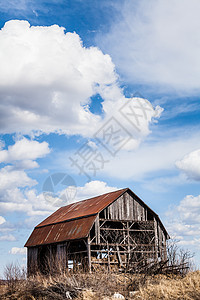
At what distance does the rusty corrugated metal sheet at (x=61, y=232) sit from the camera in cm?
2764

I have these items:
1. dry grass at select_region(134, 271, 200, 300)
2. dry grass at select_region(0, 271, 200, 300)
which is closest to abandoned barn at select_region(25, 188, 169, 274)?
dry grass at select_region(0, 271, 200, 300)

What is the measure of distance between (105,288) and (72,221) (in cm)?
1188

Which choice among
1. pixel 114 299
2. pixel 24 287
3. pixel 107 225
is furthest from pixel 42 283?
pixel 107 225

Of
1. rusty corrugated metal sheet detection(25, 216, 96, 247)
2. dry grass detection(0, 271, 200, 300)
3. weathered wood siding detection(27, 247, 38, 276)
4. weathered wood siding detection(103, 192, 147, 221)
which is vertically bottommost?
dry grass detection(0, 271, 200, 300)

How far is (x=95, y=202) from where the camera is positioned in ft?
104

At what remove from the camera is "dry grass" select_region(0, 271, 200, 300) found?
1656 centimetres

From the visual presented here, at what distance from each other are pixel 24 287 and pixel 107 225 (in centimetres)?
1146

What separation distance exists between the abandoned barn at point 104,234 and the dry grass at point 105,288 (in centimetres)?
657

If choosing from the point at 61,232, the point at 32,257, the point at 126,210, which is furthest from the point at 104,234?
the point at 32,257

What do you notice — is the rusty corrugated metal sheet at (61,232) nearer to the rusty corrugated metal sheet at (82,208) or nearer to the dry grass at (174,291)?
the rusty corrugated metal sheet at (82,208)

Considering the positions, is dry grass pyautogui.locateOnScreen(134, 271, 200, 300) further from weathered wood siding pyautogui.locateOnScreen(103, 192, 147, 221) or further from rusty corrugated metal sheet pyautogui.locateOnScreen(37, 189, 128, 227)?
weathered wood siding pyautogui.locateOnScreen(103, 192, 147, 221)

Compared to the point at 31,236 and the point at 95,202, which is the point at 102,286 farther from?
the point at 31,236

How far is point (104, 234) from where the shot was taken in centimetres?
2850

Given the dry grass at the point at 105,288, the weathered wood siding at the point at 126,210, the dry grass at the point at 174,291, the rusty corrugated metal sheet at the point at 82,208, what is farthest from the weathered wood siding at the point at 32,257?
the dry grass at the point at 174,291
